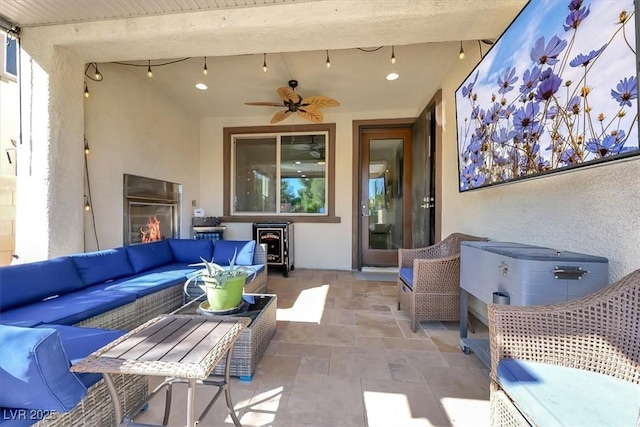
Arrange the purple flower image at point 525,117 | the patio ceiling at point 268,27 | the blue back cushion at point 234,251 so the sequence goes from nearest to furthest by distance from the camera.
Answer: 1. the purple flower image at point 525,117
2. the patio ceiling at point 268,27
3. the blue back cushion at point 234,251

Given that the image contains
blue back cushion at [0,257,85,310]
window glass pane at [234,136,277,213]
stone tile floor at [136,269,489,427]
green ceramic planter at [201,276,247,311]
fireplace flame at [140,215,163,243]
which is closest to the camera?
stone tile floor at [136,269,489,427]

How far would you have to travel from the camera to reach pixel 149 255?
9.89 feet

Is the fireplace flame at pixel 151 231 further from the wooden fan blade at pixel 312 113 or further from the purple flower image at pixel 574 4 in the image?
the purple flower image at pixel 574 4

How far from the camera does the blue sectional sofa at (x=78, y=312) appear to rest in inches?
33.0

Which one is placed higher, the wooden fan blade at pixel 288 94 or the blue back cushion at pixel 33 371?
the wooden fan blade at pixel 288 94

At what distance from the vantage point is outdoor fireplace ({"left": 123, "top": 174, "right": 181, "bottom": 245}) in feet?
11.4

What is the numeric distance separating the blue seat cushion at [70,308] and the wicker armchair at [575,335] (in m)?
2.37

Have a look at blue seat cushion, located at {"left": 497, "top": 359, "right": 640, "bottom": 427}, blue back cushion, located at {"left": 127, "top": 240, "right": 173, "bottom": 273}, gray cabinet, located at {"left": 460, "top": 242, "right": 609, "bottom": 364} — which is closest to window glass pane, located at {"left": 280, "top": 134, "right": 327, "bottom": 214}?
blue back cushion, located at {"left": 127, "top": 240, "right": 173, "bottom": 273}

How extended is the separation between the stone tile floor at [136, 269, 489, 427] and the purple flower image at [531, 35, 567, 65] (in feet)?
6.22

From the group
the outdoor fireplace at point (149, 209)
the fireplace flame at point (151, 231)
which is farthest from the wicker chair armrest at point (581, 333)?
the fireplace flame at point (151, 231)

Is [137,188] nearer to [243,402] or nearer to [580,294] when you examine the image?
[243,402]

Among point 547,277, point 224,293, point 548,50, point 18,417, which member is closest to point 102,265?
point 224,293

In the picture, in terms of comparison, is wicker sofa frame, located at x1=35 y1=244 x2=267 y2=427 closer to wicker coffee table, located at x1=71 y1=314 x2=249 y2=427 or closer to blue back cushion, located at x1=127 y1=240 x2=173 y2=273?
wicker coffee table, located at x1=71 y1=314 x2=249 y2=427

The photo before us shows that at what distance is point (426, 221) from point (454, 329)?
6.37 feet
